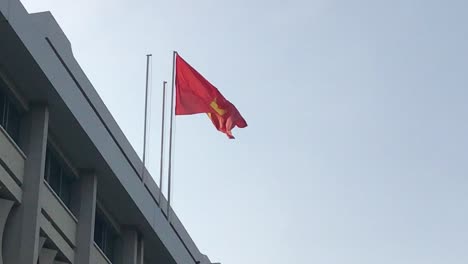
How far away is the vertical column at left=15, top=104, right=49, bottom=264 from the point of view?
23.8 metres

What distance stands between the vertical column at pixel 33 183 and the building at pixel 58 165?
22 millimetres

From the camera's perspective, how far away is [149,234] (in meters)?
31.7

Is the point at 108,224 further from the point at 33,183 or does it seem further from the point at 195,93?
the point at 33,183

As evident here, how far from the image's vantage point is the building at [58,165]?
23.9 meters

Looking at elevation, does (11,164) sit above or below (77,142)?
below

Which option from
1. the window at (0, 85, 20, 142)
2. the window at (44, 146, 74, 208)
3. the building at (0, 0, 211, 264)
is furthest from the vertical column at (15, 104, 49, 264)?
the window at (44, 146, 74, 208)

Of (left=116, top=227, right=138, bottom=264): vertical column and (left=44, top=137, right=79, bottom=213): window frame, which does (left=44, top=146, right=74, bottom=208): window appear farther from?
(left=116, top=227, right=138, bottom=264): vertical column

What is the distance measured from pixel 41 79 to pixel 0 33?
6.26 ft

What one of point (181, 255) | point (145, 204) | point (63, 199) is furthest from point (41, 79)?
point (181, 255)

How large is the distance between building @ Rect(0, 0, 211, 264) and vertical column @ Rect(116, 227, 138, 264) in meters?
0.03

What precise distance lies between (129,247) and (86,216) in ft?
12.0

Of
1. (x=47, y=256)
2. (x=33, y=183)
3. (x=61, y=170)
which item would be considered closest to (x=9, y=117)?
(x=33, y=183)

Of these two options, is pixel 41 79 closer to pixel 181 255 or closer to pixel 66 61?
pixel 66 61

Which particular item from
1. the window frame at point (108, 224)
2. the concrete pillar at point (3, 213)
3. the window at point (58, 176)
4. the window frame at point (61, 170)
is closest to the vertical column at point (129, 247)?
the window frame at point (108, 224)
